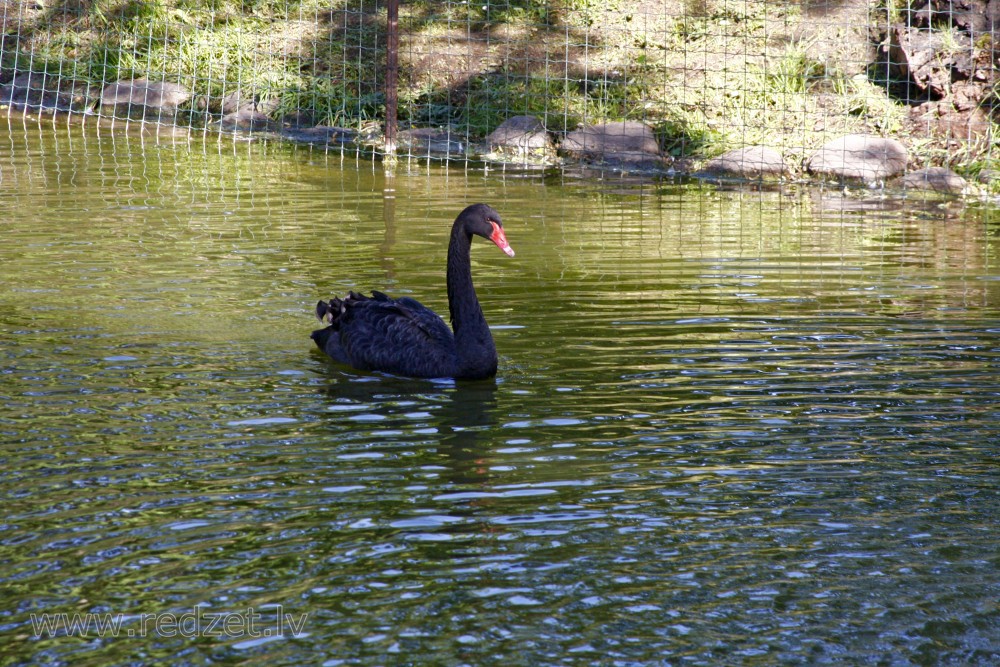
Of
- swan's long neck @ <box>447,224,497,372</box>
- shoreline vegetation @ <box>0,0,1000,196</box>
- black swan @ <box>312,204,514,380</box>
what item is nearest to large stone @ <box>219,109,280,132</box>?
shoreline vegetation @ <box>0,0,1000,196</box>

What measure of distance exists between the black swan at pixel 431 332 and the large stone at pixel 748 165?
8217 millimetres

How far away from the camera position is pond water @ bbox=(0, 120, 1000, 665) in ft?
15.0

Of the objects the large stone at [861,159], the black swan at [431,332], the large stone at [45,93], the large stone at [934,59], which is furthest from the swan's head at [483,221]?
the large stone at [45,93]

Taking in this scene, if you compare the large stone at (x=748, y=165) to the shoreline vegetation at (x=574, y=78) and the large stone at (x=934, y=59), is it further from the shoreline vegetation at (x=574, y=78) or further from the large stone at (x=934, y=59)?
the large stone at (x=934, y=59)

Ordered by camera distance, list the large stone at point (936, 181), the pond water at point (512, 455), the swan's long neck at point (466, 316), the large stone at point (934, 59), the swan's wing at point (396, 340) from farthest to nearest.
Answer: the large stone at point (934, 59) → the large stone at point (936, 181) → the swan's wing at point (396, 340) → the swan's long neck at point (466, 316) → the pond water at point (512, 455)

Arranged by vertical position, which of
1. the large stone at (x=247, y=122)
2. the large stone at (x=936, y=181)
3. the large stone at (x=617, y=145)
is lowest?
the large stone at (x=936, y=181)

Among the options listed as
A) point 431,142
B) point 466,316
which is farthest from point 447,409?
point 431,142

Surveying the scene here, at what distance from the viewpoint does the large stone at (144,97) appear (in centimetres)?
1781

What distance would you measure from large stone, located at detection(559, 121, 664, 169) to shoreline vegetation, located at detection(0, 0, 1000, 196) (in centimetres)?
3

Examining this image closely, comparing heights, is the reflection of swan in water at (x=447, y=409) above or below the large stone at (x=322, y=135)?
below

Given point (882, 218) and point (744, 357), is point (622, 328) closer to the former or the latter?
point (744, 357)

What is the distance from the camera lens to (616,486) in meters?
5.82

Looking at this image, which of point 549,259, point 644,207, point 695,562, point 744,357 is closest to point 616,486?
point 695,562

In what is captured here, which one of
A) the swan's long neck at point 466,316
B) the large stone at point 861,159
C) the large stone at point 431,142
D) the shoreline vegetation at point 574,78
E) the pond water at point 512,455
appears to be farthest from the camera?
the large stone at point 431,142
